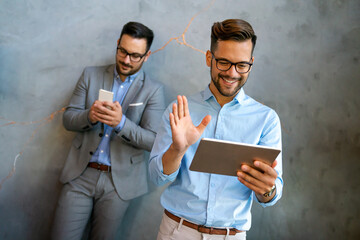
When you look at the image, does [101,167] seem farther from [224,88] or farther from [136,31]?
[224,88]

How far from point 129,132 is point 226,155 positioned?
2.80 ft

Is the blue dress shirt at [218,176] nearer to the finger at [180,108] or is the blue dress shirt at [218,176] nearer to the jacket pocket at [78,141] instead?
the finger at [180,108]

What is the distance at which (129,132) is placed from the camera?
1.85m

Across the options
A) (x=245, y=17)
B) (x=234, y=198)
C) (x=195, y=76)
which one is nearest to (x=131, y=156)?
(x=195, y=76)

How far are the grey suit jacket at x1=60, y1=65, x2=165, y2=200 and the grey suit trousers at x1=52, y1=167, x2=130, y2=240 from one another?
0.16 feet

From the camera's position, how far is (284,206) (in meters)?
2.07

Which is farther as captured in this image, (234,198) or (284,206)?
(284,206)

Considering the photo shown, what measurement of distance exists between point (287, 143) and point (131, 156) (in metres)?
0.96

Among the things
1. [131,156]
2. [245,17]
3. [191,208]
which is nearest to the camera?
[191,208]

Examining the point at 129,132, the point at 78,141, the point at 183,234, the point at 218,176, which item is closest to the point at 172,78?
the point at 129,132

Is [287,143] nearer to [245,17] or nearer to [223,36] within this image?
[245,17]

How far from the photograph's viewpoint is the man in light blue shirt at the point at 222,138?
4.26ft

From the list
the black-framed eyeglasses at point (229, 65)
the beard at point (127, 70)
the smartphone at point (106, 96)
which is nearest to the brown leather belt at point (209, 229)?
the black-framed eyeglasses at point (229, 65)

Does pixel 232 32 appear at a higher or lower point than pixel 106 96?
higher
